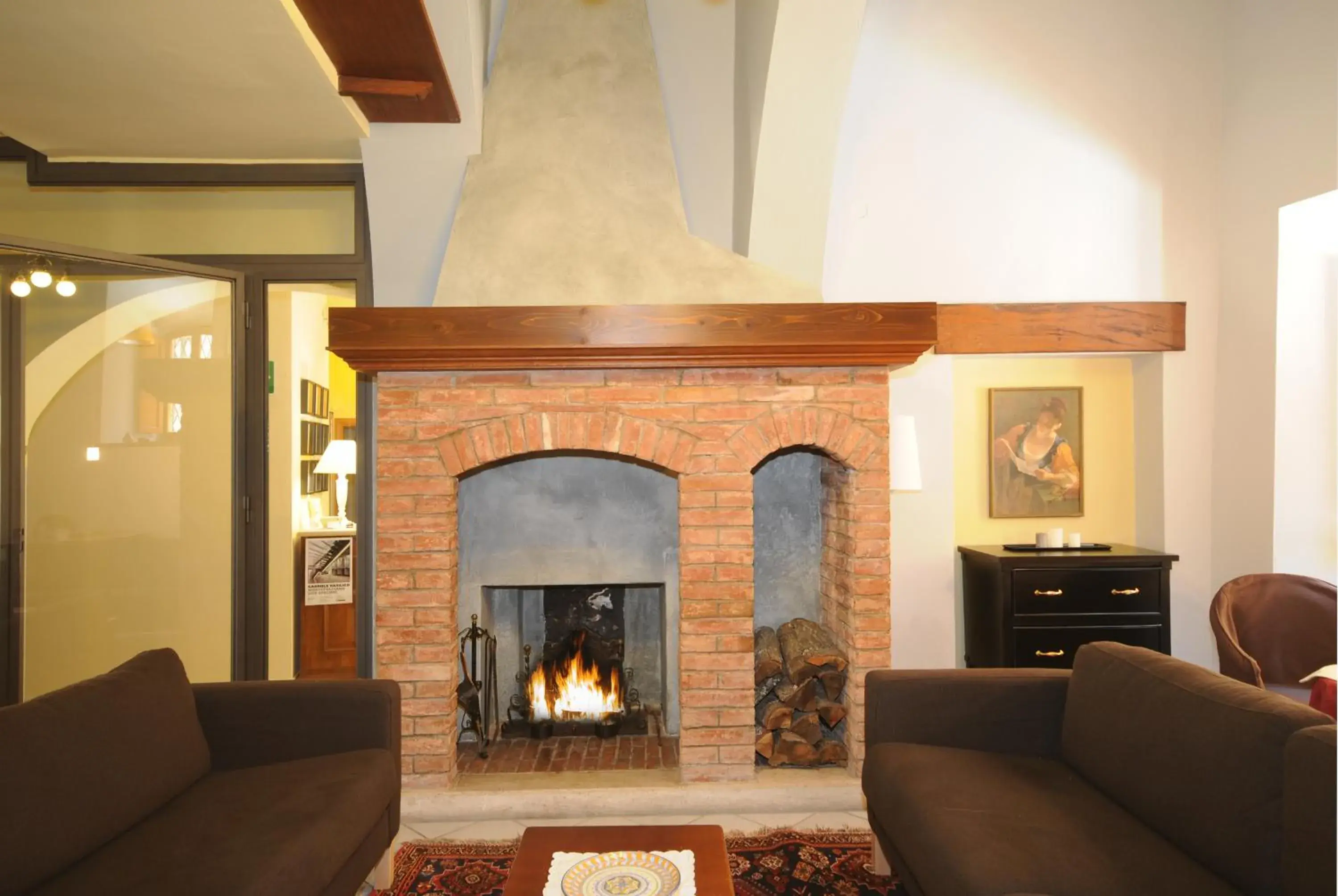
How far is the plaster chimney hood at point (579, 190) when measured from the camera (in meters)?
3.61

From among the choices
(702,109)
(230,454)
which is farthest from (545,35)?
(230,454)

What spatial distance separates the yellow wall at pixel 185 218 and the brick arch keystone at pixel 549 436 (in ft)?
4.35

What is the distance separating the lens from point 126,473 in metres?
3.59

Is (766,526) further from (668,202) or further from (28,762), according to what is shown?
(28,762)

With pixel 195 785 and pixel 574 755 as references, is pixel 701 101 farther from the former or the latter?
pixel 195 785

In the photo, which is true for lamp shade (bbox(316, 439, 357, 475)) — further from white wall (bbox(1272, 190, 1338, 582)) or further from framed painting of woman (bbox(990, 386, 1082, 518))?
white wall (bbox(1272, 190, 1338, 582))

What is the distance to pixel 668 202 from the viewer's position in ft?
12.1

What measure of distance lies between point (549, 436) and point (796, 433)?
3.34ft

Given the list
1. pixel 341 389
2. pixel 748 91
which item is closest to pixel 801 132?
pixel 748 91

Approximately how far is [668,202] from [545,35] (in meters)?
0.97

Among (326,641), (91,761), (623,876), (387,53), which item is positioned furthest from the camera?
(326,641)

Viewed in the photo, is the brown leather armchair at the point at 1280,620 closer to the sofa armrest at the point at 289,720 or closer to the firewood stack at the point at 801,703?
the firewood stack at the point at 801,703

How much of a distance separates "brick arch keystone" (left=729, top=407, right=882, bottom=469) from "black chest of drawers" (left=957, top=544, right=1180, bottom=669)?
115cm

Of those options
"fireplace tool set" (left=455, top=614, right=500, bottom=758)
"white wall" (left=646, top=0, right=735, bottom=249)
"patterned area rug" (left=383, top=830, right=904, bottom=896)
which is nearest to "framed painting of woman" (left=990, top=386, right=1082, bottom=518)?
"white wall" (left=646, top=0, right=735, bottom=249)
